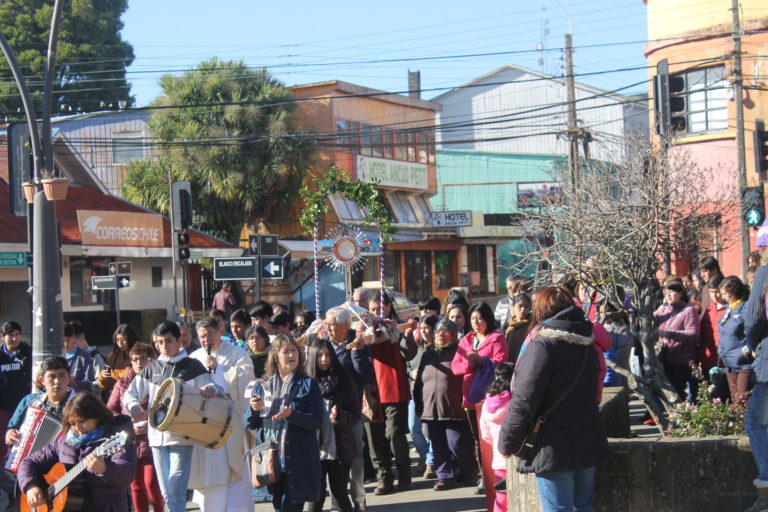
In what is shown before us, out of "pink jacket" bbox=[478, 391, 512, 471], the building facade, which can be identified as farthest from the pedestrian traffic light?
the building facade

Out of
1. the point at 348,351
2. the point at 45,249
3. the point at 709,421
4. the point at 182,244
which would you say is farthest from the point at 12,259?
the point at 709,421

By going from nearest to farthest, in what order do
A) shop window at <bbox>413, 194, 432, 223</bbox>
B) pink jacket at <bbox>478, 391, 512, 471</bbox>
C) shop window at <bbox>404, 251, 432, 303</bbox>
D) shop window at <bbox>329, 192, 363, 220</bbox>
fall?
pink jacket at <bbox>478, 391, 512, 471</bbox>, shop window at <bbox>329, 192, 363, 220</bbox>, shop window at <bbox>404, 251, 432, 303</bbox>, shop window at <bbox>413, 194, 432, 223</bbox>

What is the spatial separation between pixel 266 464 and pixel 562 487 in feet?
8.87

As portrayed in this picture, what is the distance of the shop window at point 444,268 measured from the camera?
49.6m

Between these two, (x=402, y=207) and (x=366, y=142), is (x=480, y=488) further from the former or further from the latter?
(x=402, y=207)

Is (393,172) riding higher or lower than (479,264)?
higher

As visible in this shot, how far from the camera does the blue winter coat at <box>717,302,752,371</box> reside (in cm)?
936

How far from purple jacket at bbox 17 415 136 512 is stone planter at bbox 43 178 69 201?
22.5 feet

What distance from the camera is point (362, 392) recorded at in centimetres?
935

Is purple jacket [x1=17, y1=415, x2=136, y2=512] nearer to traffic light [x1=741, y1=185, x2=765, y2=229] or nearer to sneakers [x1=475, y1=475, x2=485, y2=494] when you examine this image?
sneakers [x1=475, y1=475, x2=485, y2=494]

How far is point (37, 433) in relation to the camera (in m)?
7.26

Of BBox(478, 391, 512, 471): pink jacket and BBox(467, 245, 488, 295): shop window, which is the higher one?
BBox(467, 245, 488, 295): shop window

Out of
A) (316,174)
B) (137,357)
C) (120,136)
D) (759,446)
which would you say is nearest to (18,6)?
(120,136)

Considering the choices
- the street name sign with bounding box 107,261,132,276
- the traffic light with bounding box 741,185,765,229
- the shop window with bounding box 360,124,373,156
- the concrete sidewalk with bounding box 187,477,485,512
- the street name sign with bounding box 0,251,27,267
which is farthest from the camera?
the shop window with bounding box 360,124,373,156
